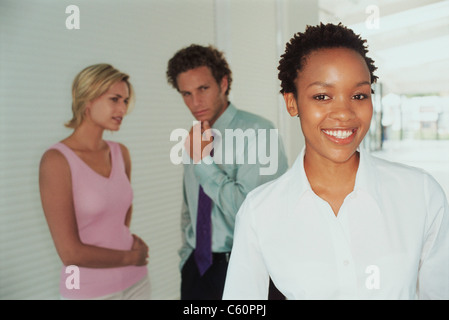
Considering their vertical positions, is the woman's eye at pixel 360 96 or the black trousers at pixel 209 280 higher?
the woman's eye at pixel 360 96

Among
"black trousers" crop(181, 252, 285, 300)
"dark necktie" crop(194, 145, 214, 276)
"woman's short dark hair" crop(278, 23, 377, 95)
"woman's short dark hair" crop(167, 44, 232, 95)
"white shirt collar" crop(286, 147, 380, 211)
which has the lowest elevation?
"black trousers" crop(181, 252, 285, 300)

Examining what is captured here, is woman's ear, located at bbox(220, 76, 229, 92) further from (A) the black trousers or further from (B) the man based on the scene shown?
(A) the black trousers

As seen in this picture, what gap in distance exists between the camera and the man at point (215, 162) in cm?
159

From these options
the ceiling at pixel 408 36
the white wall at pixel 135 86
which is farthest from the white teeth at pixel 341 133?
the white wall at pixel 135 86

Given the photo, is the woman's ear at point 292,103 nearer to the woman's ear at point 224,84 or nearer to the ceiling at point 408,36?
the woman's ear at point 224,84

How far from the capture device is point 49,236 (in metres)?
1.79

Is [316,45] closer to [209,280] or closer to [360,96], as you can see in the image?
[360,96]

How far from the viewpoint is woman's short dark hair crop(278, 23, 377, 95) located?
0.98m

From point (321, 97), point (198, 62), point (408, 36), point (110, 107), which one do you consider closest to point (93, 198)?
point (110, 107)

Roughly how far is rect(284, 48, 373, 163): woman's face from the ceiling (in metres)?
1.07

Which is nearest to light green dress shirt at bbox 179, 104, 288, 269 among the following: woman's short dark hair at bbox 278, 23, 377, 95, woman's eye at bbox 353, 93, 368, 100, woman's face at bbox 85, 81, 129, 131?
woman's face at bbox 85, 81, 129, 131

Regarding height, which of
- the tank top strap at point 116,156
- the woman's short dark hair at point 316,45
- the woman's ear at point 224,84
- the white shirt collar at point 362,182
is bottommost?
the white shirt collar at point 362,182
